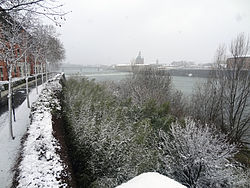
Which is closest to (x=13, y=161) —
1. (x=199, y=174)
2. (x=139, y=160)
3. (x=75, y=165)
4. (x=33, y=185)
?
(x=75, y=165)

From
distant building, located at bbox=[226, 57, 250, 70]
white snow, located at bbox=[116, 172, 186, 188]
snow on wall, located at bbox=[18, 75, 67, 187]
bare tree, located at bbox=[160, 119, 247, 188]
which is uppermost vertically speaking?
distant building, located at bbox=[226, 57, 250, 70]

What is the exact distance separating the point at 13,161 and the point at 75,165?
2093mm

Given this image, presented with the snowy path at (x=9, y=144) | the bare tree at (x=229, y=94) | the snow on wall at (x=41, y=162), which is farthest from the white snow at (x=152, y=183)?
the bare tree at (x=229, y=94)

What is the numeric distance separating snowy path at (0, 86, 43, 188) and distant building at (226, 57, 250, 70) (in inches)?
546

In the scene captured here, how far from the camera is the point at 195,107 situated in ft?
45.7

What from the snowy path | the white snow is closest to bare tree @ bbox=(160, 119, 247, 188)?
the white snow

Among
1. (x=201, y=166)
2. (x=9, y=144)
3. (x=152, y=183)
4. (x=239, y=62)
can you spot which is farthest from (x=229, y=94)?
(x=9, y=144)

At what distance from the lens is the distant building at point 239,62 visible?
31.4 feet

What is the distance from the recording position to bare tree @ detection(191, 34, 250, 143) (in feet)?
32.3

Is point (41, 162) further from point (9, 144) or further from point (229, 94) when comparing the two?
point (229, 94)

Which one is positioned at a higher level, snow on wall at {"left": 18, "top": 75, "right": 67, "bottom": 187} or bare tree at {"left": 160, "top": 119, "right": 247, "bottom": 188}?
snow on wall at {"left": 18, "top": 75, "right": 67, "bottom": 187}

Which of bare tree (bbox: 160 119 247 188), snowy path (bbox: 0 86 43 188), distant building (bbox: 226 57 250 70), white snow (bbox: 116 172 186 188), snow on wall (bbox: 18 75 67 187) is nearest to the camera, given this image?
white snow (bbox: 116 172 186 188)

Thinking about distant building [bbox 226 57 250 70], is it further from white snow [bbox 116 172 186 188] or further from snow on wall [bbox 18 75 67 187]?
snow on wall [bbox 18 75 67 187]

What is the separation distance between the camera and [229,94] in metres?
10.9
